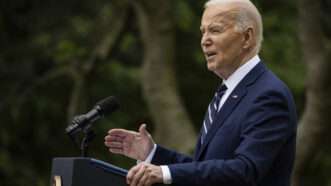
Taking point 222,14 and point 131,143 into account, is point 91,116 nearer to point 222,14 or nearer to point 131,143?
point 131,143

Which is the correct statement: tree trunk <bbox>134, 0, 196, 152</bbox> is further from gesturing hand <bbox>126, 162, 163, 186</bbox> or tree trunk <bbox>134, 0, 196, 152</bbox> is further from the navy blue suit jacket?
gesturing hand <bbox>126, 162, 163, 186</bbox>

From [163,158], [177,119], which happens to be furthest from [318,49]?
[163,158]

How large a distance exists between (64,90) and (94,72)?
363 cm

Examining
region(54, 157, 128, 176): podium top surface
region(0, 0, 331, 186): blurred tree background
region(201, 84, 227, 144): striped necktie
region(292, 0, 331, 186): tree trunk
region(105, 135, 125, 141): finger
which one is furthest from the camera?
region(0, 0, 331, 186): blurred tree background

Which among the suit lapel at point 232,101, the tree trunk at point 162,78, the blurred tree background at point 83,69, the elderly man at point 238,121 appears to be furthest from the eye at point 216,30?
the blurred tree background at point 83,69

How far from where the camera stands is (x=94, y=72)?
12453 millimetres

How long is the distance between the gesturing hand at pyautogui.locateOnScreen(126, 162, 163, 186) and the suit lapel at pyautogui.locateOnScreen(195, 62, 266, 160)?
377mm

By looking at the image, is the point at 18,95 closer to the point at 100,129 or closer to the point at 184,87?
the point at 100,129

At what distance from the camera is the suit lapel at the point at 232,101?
178 inches

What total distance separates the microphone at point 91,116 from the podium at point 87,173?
13cm

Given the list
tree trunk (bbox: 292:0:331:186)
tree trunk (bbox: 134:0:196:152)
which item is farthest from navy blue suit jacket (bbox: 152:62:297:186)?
tree trunk (bbox: 134:0:196:152)

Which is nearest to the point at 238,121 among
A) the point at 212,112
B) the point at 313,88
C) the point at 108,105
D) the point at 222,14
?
the point at 212,112

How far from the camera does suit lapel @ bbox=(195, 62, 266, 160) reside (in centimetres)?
452

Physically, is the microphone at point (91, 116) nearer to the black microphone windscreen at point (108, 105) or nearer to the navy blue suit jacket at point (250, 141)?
the black microphone windscreen at point (108, 105)
